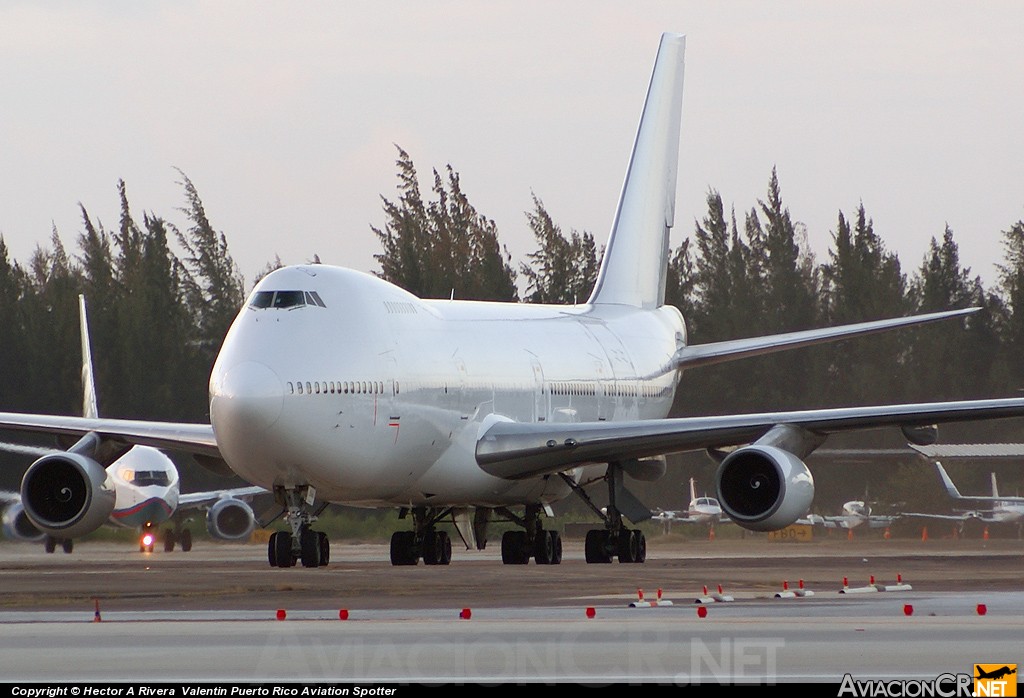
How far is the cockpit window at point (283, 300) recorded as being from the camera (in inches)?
862

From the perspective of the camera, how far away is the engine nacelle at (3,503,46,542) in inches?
1428

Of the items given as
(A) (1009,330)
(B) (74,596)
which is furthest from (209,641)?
(A) (1009,330)

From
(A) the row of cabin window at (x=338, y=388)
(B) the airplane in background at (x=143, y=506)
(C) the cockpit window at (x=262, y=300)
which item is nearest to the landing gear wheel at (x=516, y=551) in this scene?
(A) the row of cabin window at (x=338, y=388)

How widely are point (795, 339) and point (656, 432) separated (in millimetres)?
5257

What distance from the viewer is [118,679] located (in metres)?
10.2

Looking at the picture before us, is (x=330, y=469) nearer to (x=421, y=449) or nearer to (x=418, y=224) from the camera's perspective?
(x=421, y=449)

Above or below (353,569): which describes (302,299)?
above

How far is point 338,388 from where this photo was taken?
21547mm

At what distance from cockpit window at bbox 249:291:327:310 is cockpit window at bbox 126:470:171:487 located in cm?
1594

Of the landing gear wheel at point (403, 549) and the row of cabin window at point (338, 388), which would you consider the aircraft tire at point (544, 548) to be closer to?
the landing gear wheel at point (403, 549)

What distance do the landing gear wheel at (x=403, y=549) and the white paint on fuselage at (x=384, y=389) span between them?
3.49 ft

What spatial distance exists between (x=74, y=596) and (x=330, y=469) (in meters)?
3.29

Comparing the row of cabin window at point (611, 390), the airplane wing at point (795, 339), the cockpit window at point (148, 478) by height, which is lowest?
the cockpit window at point (148, 478)

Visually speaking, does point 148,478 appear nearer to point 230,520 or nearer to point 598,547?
point 230,520
